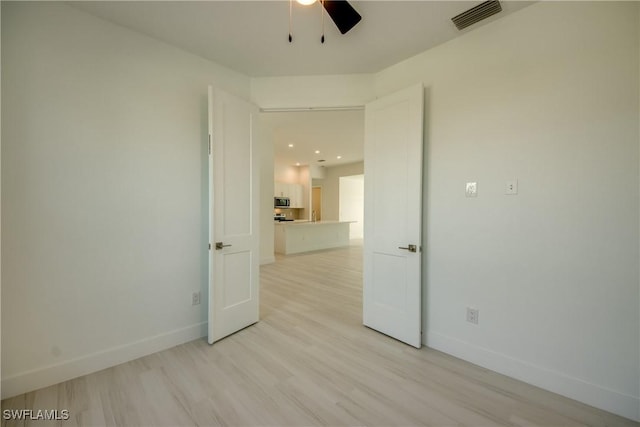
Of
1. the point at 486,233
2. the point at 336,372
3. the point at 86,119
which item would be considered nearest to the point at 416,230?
the point at 486,233

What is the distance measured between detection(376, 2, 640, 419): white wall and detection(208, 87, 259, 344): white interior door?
1.75 metres

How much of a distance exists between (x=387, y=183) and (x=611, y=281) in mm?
1627

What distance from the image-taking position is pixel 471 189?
→ 6.83ft

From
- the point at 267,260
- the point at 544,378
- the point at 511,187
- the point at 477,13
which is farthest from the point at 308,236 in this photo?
the point at 477,13

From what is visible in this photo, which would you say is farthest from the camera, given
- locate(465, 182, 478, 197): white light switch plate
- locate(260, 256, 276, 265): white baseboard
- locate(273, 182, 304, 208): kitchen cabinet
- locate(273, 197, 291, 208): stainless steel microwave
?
locate(273, 182, 304, 208): kitchen cabinet

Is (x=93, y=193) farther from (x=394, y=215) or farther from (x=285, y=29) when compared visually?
(x=394, y=215)

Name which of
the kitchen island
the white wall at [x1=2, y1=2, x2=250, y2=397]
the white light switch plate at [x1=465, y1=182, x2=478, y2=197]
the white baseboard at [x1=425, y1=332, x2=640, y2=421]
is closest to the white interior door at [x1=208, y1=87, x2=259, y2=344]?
the white wall at [x1=2, y1=2, x2=250, y2=397]

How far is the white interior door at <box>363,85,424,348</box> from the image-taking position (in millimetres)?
2279

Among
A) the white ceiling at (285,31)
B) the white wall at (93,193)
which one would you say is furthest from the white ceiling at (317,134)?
the white wall at (93,193)

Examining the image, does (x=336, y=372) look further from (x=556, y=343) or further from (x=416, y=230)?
(x=556, y=343)

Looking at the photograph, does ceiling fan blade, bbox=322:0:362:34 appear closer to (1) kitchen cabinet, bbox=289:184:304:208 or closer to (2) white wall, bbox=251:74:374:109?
(2) white wall, bbox=251:74:374:109

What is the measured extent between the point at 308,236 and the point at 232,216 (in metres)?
4.83

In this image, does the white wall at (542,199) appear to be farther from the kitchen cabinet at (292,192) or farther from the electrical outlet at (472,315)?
the kitchen cabinet at (292,192)

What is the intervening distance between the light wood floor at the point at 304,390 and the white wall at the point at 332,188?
25.9ft
